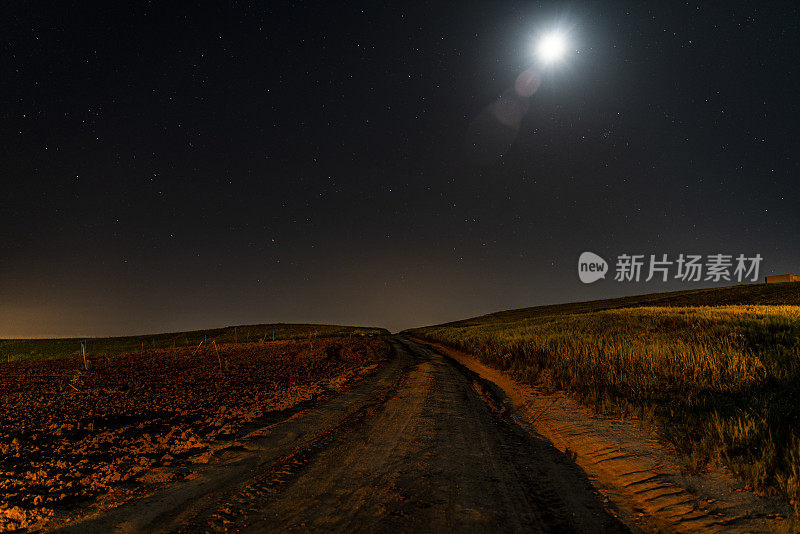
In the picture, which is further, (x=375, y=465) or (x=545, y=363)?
(x=545, y=363)

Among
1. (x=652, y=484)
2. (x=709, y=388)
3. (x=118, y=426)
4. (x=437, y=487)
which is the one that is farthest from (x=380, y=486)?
(x=709, y=388)

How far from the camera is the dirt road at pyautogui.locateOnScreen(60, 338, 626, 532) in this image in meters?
3.54

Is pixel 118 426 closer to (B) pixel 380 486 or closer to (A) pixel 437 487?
(B) pixel 380 486

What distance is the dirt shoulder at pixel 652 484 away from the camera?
3.67m

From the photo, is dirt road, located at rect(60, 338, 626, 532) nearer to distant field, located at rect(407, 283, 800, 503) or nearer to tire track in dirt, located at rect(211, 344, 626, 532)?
tire track in dirt, located at rect(211, 344, 626, 532)

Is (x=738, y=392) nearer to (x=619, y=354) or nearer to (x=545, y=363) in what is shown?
(x=619, y=354)

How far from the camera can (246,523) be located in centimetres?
351

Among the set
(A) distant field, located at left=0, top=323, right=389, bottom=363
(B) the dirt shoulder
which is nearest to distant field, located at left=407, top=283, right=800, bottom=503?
(B) the dirt shoulder

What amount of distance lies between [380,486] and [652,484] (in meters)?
3.15

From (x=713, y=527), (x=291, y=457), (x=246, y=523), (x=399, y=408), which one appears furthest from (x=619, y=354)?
→ (x=246, y=523)

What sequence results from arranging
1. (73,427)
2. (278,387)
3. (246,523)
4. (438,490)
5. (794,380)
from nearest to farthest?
(246,523) < (438,490) < (73,427) < (794,380) < (278,387)

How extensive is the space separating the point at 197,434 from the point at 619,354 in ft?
43.1

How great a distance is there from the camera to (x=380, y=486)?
14.1 ft

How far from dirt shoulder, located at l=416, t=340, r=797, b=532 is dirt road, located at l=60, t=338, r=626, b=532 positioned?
33cm
